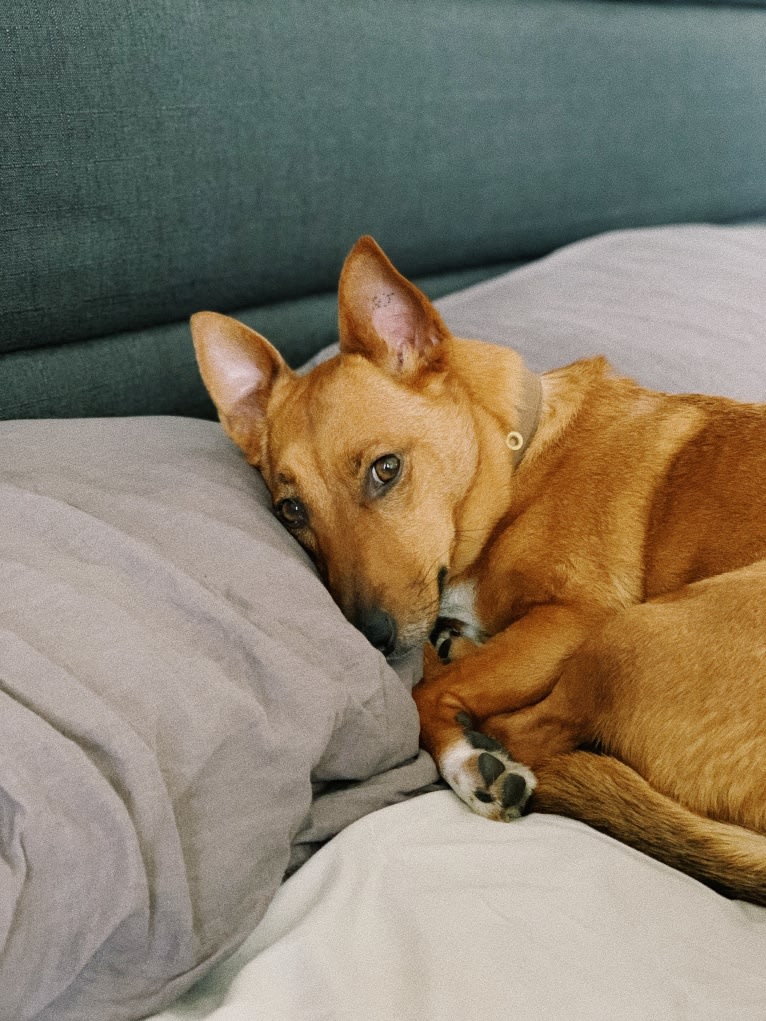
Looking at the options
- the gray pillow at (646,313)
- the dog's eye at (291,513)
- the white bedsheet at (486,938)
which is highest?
the gray pillow at (646,313)

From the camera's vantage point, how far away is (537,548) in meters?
2.29

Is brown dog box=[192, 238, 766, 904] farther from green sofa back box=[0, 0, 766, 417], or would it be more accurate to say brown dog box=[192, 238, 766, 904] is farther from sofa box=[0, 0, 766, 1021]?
green sofa back box=[0, 0, 766, 417]

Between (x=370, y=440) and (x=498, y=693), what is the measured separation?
0.63 m

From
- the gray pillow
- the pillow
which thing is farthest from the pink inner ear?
the pillow

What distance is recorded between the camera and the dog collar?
241 centimetres

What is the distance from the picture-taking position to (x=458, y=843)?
1608 millimetres

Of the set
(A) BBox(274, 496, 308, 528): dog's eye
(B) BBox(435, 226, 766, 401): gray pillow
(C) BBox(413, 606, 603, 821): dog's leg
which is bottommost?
(C) BBox(413, 606, 603, 821): dog's leg

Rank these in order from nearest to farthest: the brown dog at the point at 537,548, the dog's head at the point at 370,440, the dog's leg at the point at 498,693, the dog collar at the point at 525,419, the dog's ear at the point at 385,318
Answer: the brown dog at the point at 537,548 → the dog's leg at the point at 498,693 → the dog's head at the point at 370,440 → the dog's ear at the point at 385,318 → the dog collar at the point at 525,419

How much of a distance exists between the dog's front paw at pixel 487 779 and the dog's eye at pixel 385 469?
0.62 meters

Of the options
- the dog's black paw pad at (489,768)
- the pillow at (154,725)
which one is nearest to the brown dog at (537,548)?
the dog's black paw pad at (489,768)

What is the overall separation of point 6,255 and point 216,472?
74 cm

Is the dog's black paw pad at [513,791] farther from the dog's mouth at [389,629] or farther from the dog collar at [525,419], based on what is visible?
the dog collar at [525,419]

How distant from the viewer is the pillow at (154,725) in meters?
1.25

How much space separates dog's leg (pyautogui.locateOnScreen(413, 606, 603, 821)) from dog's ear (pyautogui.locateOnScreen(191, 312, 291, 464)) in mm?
751
